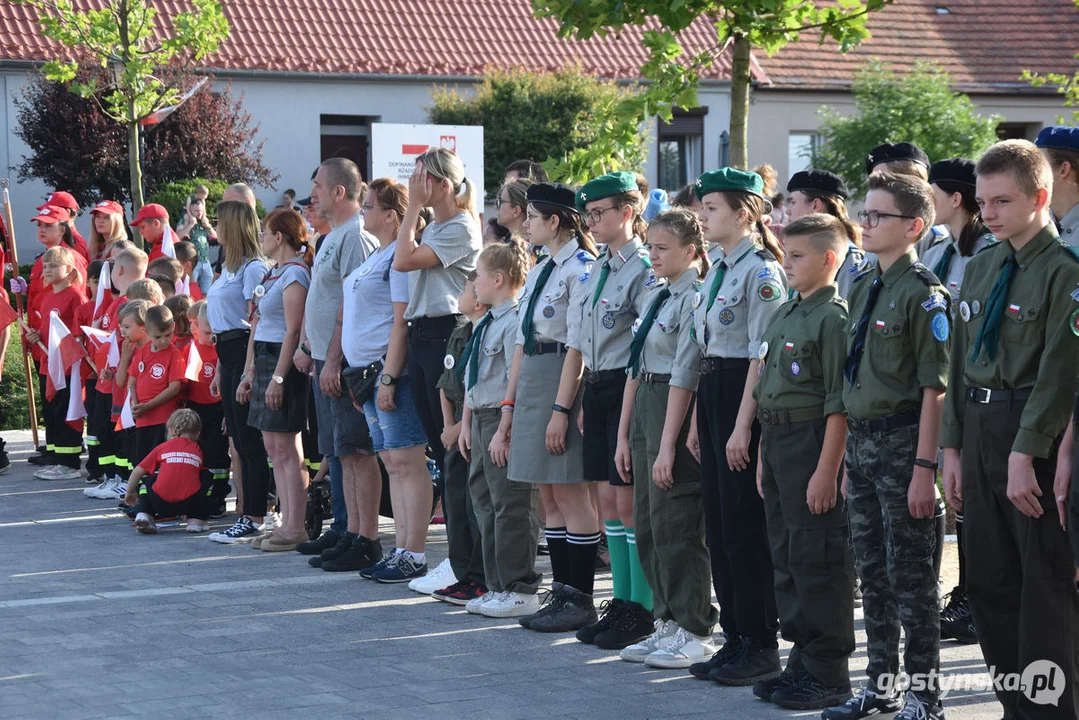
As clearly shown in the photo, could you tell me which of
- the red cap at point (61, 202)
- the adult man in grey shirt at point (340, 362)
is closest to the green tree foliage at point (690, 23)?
the adult man in grey shirt at point (340, 362)

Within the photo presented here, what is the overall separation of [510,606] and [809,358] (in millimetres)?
2512

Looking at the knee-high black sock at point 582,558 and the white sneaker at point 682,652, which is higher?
the knee-high black sock at point 582,558

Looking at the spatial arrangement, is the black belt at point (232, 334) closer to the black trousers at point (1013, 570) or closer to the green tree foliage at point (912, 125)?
the black trousers at point (1013, 570)

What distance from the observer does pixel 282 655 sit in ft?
21.9

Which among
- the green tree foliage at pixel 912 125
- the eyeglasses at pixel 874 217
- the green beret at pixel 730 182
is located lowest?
the eyeglasses at pixel 874 217

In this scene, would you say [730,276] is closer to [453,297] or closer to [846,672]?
[846,672]

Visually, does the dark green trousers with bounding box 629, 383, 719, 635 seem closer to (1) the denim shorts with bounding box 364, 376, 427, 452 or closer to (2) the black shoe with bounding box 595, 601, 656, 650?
(2) the black shoe with bounding box 595, 601, 656, 650

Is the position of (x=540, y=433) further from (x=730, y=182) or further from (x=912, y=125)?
(x=912, y=125)

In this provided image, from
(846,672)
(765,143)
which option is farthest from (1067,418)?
(765,143)

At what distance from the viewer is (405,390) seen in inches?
331

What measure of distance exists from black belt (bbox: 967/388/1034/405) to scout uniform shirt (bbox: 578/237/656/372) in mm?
2007

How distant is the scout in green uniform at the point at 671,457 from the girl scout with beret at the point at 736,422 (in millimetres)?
138

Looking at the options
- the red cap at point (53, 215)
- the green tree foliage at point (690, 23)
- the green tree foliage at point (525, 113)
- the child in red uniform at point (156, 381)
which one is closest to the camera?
the green tree foliage at point (690, 23)

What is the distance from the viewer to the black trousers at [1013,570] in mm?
4855
